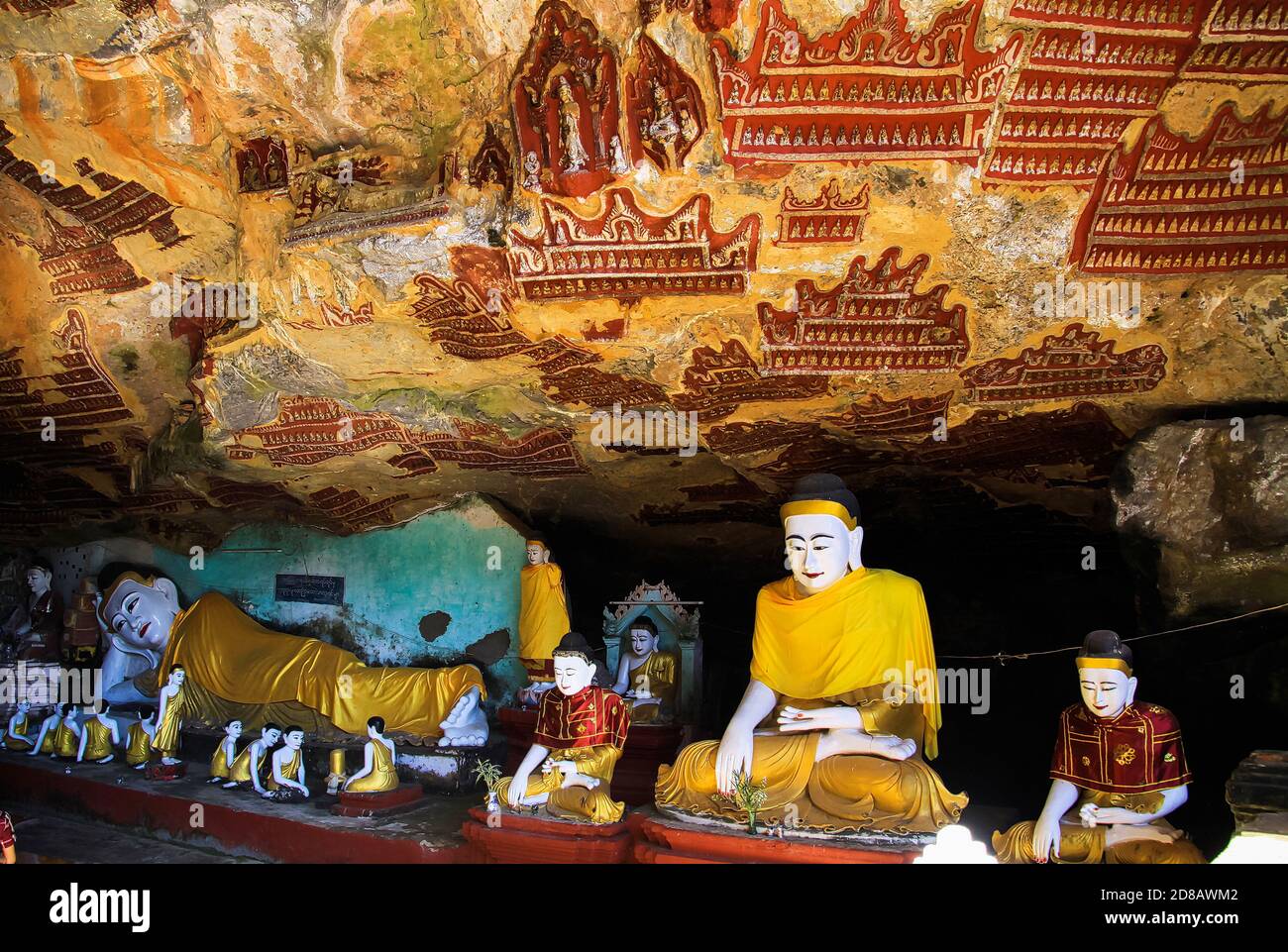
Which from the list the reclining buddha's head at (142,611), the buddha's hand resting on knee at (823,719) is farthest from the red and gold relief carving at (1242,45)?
the reclining buddha's head at (142,611)

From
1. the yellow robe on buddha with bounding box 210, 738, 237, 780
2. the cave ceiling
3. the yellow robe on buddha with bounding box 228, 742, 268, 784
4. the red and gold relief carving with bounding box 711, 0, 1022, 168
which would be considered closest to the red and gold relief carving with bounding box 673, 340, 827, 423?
the cave ceiling

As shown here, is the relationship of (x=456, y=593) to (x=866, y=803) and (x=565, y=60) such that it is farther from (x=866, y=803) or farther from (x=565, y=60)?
(x=565, y=60)

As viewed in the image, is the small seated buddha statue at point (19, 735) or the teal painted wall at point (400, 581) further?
the small seated buddha statue at point (19, 735)

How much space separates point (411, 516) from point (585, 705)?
319 cm

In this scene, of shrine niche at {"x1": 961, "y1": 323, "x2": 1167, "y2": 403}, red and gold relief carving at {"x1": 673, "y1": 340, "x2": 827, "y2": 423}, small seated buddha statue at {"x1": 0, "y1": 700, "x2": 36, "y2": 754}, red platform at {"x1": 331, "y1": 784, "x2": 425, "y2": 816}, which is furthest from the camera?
small seated buddha statue at {"x1": 0, "y1": 700, "x2": 36, "y2": 754}

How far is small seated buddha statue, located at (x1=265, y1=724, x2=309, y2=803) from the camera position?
6535 mm

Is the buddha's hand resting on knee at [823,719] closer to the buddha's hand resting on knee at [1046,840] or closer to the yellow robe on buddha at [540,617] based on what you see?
the buddha's hand resting on knee at [1046,840]

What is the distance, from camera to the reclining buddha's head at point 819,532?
5.09 m

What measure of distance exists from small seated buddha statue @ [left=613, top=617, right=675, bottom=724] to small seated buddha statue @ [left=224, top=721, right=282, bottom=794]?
237cm

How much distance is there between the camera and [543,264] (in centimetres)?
480

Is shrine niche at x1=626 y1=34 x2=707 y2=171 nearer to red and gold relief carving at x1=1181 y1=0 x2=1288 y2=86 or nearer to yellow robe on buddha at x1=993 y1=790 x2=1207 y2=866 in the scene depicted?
red and gold relief carving at x1=1181 y1=0 x2=1288 y2=86

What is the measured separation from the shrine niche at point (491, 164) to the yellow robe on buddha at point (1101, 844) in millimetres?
3766

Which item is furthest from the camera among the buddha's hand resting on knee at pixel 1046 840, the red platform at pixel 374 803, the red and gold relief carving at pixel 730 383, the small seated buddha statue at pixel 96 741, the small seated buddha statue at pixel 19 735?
the small seated buddha statue at pixel 19 735

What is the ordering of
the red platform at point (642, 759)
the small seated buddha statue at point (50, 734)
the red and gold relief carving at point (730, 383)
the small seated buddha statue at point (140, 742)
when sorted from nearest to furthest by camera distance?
1. the red and gold relief carving at point (730, 383)
2. the red platform at point (642, 759)
3. the small seated buddha statue at point (140, 742)
4. the small seated buddha statue at point (50, 734)
